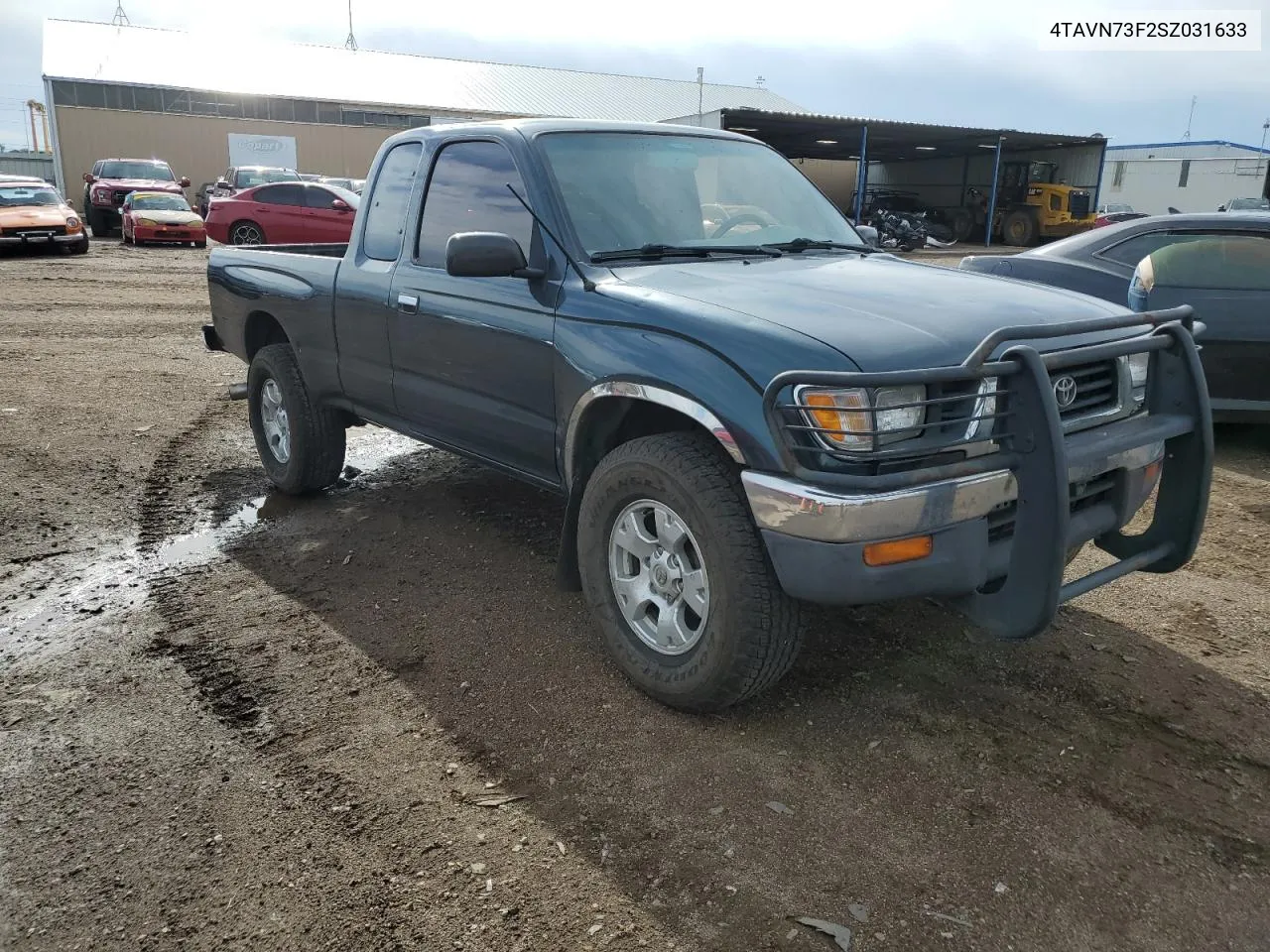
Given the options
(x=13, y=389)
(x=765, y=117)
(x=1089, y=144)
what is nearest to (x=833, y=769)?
(x=13, y=389)

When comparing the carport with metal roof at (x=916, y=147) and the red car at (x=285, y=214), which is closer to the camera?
the red car at (x=285, y=214)

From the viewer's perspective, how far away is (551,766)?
301 centimetres

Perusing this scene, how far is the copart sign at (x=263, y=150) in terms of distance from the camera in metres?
38.6

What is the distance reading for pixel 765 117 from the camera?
2936 centimetres

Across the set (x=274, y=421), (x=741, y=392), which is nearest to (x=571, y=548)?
(x=741, y=392)

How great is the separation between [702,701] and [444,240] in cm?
232

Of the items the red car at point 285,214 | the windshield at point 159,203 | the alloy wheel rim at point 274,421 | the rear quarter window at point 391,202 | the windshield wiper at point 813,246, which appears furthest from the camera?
the windshield at point 159,203

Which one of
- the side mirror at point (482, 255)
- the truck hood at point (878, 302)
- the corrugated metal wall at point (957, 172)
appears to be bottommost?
the truck hood at point (878, 302)

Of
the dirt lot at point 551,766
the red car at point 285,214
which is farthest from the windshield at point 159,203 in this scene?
the dirt lot at point 551,766

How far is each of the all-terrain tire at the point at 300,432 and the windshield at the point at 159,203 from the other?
1846 centimetres

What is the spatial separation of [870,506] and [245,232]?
19331 millimetres

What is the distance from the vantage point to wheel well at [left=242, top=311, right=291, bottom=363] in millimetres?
5723

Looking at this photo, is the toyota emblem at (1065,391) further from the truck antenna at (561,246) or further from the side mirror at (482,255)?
the side mirror at (482,255)

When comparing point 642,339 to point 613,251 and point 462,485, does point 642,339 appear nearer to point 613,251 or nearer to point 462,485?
point 613,251
